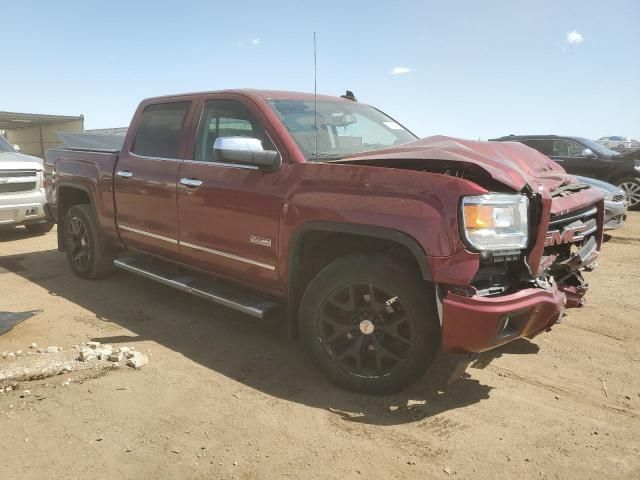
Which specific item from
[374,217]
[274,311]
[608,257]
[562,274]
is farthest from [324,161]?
[608,257]

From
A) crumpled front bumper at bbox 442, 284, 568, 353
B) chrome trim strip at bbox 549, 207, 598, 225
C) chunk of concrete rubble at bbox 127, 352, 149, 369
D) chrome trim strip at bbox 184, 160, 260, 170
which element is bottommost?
chunk of concrete rubble at bbox 127, 352, 149, 369

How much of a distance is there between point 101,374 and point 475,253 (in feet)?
8.26

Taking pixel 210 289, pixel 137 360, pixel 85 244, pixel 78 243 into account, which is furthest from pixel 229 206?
pixel 78 243

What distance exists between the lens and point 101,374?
11.0 feet

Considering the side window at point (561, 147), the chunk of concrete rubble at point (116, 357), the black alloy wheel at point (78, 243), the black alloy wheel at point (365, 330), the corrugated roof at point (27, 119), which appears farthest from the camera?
the corrugated roof at point (27, 119)

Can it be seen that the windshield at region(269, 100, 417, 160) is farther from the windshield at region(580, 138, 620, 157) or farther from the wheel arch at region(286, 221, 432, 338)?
the windshield at region(580, 138, 620, 157)

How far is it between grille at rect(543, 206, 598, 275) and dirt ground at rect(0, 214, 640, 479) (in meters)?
0.77

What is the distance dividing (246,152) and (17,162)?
20.8 feet

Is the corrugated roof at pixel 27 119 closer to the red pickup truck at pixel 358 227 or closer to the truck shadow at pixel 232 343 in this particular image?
the truck shadow at pixel 232 343

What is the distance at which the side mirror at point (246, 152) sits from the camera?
3258mm

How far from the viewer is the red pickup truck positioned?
268 centimetres

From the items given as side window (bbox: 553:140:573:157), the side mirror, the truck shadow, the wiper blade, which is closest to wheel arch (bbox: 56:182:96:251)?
the truck shadow

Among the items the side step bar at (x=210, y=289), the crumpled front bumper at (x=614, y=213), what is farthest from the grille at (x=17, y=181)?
the crumpled front bumper at (x=614, y=213)

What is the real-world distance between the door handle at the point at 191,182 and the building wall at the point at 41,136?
76.2 feet
